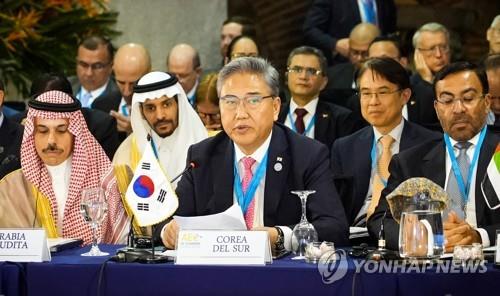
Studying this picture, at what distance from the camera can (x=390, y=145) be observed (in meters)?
6.05

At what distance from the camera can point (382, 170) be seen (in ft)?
19.3

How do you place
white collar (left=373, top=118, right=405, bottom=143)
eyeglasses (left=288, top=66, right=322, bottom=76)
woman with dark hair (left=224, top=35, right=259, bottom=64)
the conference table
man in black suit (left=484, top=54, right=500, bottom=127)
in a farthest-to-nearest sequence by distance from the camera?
woman with dark hair (left=224, top=35, right=259, bottom=64), eyeglasses (left=288, top=66, right=322, bottom=76), man in black suit (left=484, top=54, right=500, bottom=127), white collar (left=373, top=118, right=405, bottom=143), the conference table

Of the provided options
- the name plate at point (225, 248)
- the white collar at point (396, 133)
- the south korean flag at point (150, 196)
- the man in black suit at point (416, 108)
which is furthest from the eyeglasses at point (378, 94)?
the name plate at point (225, 248)

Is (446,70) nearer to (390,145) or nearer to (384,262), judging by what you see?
(390,145)

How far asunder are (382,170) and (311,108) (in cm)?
132

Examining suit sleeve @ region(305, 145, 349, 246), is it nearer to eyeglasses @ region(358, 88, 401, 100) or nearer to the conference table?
the conference table

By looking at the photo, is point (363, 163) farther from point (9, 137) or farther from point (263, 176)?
point (9, 137)

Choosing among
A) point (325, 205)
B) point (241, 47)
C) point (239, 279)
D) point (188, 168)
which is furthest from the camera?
point (241, 47)

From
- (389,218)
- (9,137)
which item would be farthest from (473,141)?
(9,137)

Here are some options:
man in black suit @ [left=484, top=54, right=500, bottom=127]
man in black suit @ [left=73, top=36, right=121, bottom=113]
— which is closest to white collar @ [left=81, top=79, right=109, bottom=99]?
man in black suit @ [left=73, top=36, right=121, bottom=113]

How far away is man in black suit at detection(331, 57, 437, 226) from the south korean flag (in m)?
1.76

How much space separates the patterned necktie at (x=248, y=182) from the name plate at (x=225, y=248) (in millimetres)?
709

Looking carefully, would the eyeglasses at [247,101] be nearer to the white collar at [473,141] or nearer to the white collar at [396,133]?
the white collar at [473,141]

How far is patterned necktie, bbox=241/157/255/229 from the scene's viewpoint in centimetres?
477
